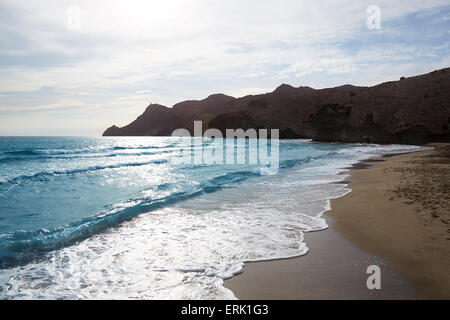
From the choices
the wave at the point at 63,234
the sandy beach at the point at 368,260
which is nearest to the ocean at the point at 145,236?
the wave at the point at 63,234

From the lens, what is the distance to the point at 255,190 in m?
12.6

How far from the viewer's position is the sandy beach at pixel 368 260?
3.78 meters

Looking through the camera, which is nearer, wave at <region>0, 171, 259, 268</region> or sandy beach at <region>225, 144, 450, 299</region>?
sandy beach at <region>225, 144, 450, 299</region>

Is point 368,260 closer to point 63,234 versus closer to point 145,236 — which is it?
point 145,236

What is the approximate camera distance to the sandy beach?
3.78 metres

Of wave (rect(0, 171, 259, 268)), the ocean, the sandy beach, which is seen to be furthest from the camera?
wave (rect(0, 171, 259, 268))

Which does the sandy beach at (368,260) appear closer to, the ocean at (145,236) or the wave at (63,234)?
the ocean at (145,236)

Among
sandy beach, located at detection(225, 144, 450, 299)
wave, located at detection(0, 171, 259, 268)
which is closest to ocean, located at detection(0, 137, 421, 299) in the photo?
wave, located at detection(0, 171, 259, 268)

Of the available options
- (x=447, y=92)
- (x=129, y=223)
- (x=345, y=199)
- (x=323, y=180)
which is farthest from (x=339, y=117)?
(x=129, y=223)

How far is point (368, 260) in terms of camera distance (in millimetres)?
4840

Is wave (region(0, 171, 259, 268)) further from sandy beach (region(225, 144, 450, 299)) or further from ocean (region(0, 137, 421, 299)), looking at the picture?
sandy beach (region(225, 144, 450, 299))
